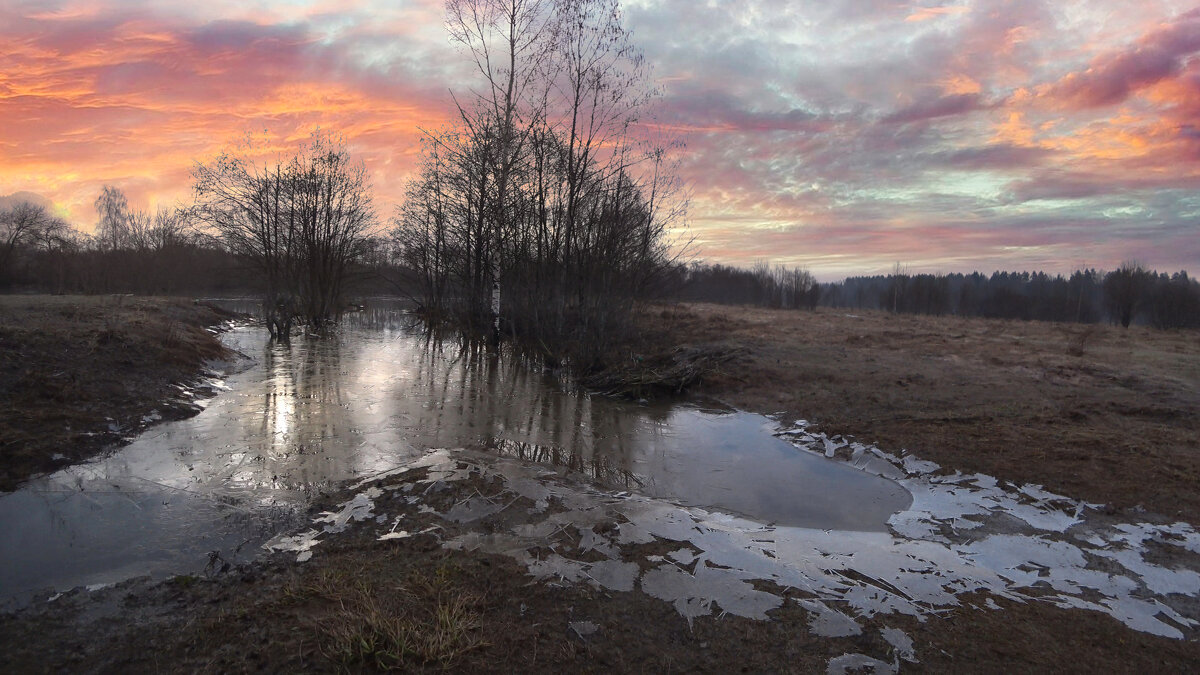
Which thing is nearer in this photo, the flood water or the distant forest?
the flood water

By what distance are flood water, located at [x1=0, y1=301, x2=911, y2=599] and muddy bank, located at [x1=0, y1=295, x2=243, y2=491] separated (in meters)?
0.40

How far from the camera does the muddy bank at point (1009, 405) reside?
6.32 meters

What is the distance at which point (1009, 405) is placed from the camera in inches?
374

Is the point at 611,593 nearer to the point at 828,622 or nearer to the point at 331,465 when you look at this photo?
the point at 828,622

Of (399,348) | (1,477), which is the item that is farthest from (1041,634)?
(399,348)

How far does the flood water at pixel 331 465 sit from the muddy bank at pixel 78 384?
15.7 inches

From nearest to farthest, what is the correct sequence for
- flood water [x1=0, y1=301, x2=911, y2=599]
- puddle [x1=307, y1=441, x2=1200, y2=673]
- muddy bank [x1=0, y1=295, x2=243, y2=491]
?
1. puddle [x1=307, y1=441, x2=1200, y2=673]
2. flood water [x1=0, y1=301, x2=911, y2=599]
3. muddy bank [x1=0, y1=295, x2=243, y2=491]

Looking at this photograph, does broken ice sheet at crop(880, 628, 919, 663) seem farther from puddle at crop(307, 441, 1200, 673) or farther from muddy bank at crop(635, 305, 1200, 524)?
muddy bank at crop(635, 305, 1200, 524)

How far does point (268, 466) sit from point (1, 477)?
2122 mm

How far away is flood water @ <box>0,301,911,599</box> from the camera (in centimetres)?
418

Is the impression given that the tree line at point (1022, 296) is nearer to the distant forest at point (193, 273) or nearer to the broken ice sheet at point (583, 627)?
the distant forest at point (193, 273)

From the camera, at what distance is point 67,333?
9.33 m

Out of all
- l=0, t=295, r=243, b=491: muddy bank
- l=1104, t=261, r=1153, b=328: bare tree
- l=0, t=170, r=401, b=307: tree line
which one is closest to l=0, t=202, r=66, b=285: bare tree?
l=0, t=170, r=401, b=307: tree line

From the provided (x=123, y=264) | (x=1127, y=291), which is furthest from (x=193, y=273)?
(x=1127, y=291)
